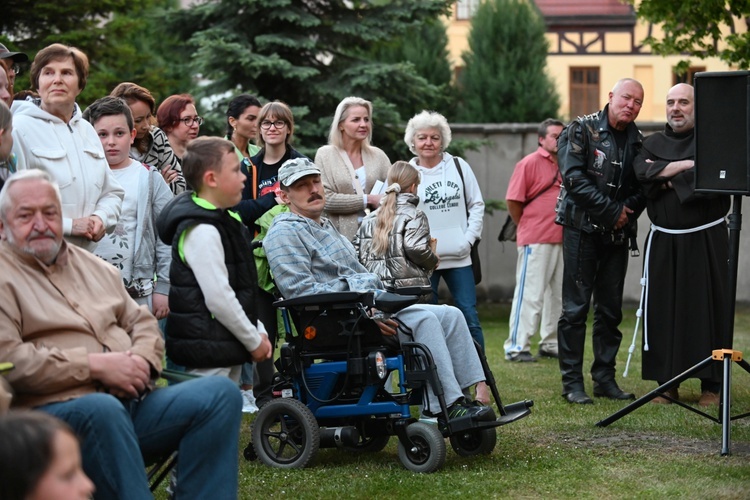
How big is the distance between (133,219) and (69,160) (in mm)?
743

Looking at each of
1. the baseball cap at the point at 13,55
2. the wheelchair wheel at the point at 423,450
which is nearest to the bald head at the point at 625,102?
the wheelchair wheel at the point at 423,450

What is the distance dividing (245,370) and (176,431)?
3721 mm

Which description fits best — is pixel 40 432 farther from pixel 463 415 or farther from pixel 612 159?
pixel 612 159

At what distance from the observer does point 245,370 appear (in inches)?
319

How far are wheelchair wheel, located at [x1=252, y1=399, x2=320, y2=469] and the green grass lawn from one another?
8 cm

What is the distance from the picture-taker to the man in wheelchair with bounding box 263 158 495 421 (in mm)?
6078

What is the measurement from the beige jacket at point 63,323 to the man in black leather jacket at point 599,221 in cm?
408

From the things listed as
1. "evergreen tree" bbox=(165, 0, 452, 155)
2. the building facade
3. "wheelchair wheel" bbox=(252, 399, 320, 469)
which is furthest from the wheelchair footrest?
the building facade

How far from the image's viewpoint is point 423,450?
5949mm

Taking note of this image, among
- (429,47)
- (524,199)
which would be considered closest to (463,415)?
(524,199)

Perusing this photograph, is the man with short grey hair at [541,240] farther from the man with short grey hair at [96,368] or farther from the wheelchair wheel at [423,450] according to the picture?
the man with short grey hair at [96,368]

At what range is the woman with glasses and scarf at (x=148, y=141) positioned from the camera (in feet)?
22.9

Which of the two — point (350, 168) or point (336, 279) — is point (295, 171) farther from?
point (350, 168)

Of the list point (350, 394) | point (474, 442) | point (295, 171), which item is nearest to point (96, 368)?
point (350, 394)
